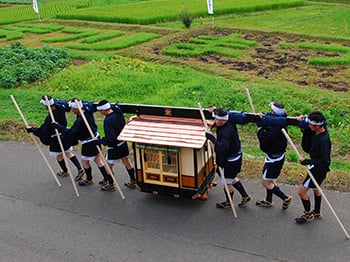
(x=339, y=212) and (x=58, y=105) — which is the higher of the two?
(x=58, y=105)

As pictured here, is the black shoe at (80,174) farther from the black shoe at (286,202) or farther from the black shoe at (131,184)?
the black shoe at (286,202)

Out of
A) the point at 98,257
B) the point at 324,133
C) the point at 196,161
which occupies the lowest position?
the point at 98,257

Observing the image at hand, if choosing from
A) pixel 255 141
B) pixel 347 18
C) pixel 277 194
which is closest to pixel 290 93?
pixel 255 141

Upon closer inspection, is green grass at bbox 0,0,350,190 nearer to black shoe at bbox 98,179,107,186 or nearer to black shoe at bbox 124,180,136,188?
black shoe at bbox 124,180,136,188

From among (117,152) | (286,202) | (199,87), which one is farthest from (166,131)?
(199,87)

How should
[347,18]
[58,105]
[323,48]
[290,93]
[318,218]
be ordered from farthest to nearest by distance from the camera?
[347,18] < [323,48] < [290,93] < [58,105] < [318,218]

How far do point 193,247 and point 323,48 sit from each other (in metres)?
14.2

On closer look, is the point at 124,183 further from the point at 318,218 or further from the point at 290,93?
the point at 290,93

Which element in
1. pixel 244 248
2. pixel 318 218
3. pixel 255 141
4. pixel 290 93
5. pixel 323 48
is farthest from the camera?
pixel 323 48

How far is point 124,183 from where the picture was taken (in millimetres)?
9266

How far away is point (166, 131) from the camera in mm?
7973

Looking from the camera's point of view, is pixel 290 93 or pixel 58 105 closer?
pixel 58 105

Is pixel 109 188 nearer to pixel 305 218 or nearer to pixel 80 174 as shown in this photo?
pixel 80 174

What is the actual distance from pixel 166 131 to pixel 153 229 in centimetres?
164
